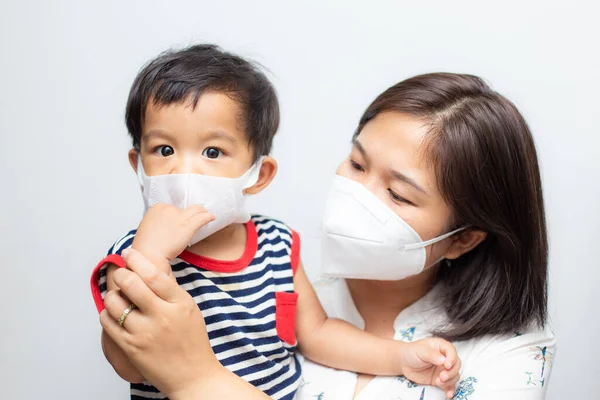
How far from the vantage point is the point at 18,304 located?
87.1 inches

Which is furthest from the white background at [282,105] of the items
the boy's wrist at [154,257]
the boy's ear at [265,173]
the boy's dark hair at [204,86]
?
the boy's wrist at [154,257]

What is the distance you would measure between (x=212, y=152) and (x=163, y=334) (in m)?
0.41

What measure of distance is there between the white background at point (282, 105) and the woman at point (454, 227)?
0.70m

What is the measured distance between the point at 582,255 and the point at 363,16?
3.66 ft

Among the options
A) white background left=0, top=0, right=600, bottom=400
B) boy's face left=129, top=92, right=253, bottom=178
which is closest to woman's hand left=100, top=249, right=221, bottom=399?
boy's face left=129, top=92, right=253, bottom=178

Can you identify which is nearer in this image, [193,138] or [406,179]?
[193,138]

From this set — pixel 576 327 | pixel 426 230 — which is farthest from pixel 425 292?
pixel 576 327

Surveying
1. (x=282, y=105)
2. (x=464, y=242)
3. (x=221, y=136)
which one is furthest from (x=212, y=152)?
(x=282, y=105)

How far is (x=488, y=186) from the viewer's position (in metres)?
1.53

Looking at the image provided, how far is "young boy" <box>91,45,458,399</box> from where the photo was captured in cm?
133

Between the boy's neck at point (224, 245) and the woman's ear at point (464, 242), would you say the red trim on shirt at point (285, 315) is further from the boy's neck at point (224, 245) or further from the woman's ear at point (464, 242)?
the woman's ear at point (464, 242)

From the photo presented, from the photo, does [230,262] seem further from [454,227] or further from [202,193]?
[454,227]

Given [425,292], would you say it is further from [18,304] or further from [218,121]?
[18,304]

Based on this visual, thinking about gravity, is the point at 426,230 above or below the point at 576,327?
above
